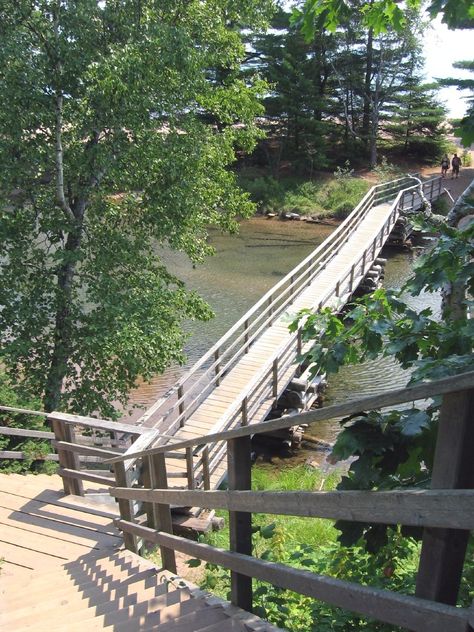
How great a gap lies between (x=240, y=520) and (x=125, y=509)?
2.03 m

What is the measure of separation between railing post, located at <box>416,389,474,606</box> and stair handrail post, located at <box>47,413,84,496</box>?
4.03 meters

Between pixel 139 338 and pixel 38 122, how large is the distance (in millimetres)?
3306

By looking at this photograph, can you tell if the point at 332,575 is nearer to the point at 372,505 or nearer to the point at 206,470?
the point at 372,505

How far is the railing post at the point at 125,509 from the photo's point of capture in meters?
4.15

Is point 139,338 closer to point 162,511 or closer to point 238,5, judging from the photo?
point 162,511

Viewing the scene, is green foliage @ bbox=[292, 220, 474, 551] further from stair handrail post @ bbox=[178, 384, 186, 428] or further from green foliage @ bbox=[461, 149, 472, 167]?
green foliage @ bbox=[461, 149, 472, 167]

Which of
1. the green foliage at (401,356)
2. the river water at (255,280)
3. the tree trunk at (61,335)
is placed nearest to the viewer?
the green foliage at (401,356)

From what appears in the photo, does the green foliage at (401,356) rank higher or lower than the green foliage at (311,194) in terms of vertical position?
higher

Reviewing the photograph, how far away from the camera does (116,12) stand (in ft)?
26.3

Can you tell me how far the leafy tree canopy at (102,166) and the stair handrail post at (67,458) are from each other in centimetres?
294

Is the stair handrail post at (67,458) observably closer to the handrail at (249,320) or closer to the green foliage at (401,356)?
the handrail at (249,320)

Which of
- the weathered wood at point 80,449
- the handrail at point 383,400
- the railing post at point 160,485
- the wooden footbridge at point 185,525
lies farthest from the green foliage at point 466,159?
the handrail at point 383,400

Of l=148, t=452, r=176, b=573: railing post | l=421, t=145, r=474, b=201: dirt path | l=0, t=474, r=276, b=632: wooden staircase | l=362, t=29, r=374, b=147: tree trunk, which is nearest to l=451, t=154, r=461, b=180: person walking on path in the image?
l=421, t=145, r=474, b=201: dirt path

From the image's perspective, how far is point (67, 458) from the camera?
5.01 meters
